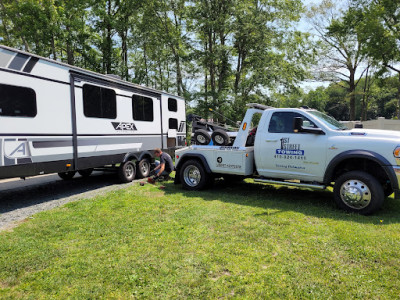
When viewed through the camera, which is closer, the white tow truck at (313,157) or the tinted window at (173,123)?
the white tow truck at (313,157)

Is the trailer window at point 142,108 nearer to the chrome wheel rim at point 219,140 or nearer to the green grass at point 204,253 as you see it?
the chrome wheel rim at point 219,140

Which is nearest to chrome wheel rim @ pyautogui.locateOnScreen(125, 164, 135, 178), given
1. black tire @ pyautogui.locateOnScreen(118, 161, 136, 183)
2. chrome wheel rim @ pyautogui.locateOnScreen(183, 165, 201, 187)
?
black tire @ pyautogui.locateOnScreen(118, 161, 136, 183)

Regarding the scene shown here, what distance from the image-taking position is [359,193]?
5.18 meters

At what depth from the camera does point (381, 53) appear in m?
16.7

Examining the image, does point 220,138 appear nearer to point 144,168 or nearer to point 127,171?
point 127,171

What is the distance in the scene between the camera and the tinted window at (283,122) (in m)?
6.11

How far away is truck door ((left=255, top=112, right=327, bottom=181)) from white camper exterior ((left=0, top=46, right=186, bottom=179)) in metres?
4.28

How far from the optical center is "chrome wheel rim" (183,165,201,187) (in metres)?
7.61

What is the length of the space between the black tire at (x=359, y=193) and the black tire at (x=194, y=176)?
317 cm

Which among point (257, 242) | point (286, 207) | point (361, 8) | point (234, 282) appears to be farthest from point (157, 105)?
point (361, 8)

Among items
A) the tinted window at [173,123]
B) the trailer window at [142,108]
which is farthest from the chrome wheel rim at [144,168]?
the tinted window at [173,123]

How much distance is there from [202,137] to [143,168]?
2.99 m

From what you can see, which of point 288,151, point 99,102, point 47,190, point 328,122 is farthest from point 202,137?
point 47,190

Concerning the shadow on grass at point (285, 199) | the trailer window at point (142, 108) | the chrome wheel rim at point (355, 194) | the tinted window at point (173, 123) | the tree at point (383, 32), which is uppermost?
the tree at point (383, 32)
